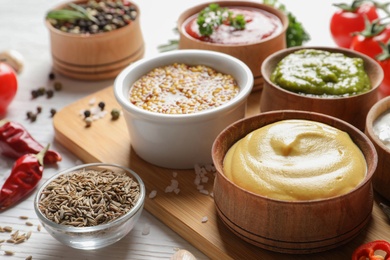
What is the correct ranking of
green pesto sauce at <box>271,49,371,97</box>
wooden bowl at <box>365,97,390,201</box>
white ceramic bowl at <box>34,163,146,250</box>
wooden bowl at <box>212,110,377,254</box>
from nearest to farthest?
wooden bowl at <box>212,110,377,254</box> < white ceramic bowl at <box>34,163,146,250</box> < wooden bowl at <box>365,97,390,201</box> < green pesto sauce at <box>271,49,371,97</box>

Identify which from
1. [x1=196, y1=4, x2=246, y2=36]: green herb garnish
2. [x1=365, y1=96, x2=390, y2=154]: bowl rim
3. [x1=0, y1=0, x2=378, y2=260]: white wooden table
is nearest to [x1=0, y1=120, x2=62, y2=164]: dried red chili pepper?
[x1=0, y1=0, x2=378, y2=260]: white wooden table

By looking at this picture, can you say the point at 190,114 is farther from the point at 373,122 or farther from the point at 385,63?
the point at 385,63

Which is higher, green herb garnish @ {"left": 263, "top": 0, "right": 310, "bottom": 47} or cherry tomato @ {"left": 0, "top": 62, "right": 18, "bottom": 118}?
green herb garnish @ {"left": 263, "top": 0, "right": 310, "bottom": 47}

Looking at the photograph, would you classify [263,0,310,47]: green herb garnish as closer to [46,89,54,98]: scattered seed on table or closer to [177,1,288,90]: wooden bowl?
[177,1,288,90]: wooden bowl

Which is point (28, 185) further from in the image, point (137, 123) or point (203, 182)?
point (203, 182)

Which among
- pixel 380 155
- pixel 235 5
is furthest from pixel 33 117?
pixel 380 155

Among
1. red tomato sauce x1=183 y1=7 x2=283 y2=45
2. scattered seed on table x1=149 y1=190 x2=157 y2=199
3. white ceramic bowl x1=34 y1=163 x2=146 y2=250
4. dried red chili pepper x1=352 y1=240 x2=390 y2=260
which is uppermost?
red tomato sauce x1=183 y1=7 x2=283 y2=45
